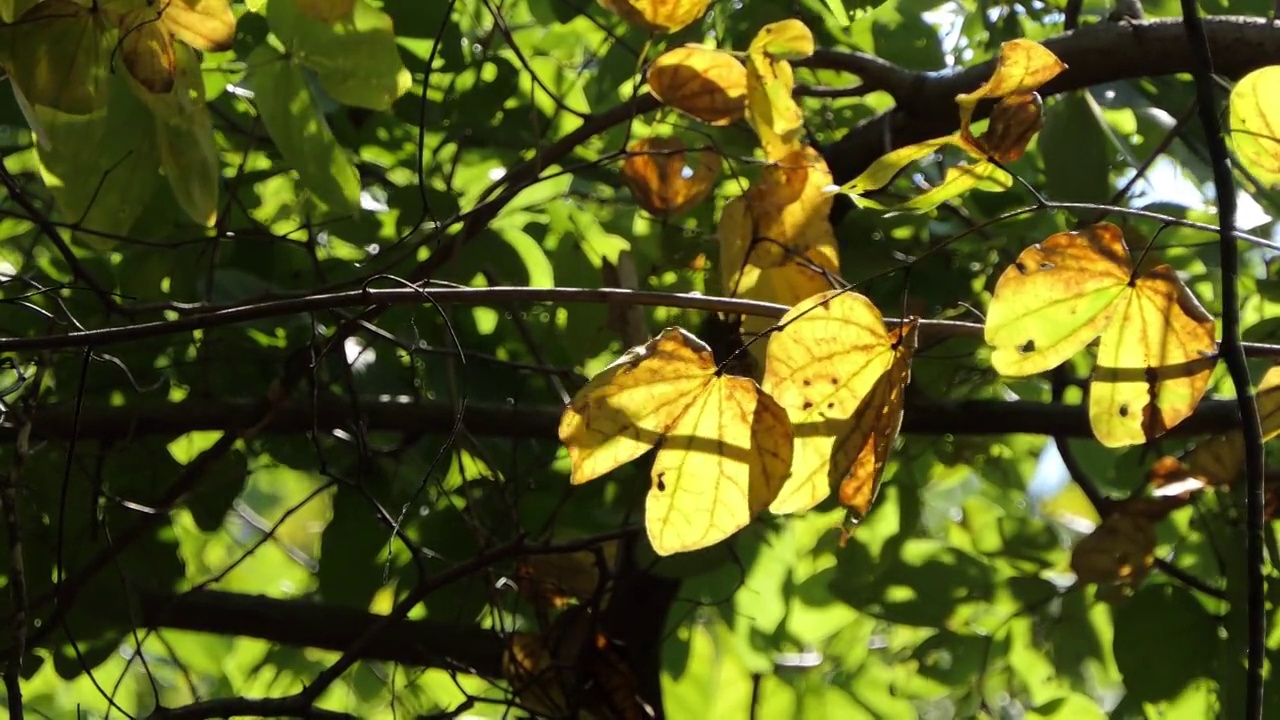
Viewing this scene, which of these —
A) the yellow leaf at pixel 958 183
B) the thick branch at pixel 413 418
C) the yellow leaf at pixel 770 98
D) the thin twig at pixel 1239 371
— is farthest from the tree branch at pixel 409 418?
the thin twig at pixel 1239 371

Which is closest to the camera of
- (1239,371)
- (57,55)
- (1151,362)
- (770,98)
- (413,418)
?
(1239,371)

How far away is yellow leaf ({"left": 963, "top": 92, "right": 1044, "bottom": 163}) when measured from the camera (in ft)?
2.22

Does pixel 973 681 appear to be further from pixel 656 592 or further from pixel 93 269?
pixel 93 269

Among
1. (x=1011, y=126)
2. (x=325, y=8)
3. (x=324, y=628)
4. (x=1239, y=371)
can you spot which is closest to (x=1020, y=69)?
(x=1011, y=126)

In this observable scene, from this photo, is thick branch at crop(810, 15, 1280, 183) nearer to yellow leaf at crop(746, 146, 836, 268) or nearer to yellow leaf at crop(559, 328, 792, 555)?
yellow leaf at crop(746, 146, 836, 268)

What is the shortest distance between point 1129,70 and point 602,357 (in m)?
0.66

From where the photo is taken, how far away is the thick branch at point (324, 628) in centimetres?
120

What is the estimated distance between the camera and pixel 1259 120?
66 centimetres

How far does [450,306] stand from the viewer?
1.21 metres

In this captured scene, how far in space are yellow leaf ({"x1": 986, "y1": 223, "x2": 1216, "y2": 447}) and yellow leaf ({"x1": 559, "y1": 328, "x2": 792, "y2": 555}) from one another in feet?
0.47

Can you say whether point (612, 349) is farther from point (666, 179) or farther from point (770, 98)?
point (770, 98)

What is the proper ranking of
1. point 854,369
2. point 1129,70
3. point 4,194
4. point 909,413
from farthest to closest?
1. point 4,194
2. point 909,413
3. point 1129,70
4. point 854,369

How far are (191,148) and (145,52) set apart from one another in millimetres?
97

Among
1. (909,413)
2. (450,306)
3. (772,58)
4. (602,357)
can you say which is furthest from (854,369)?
(602,357)
